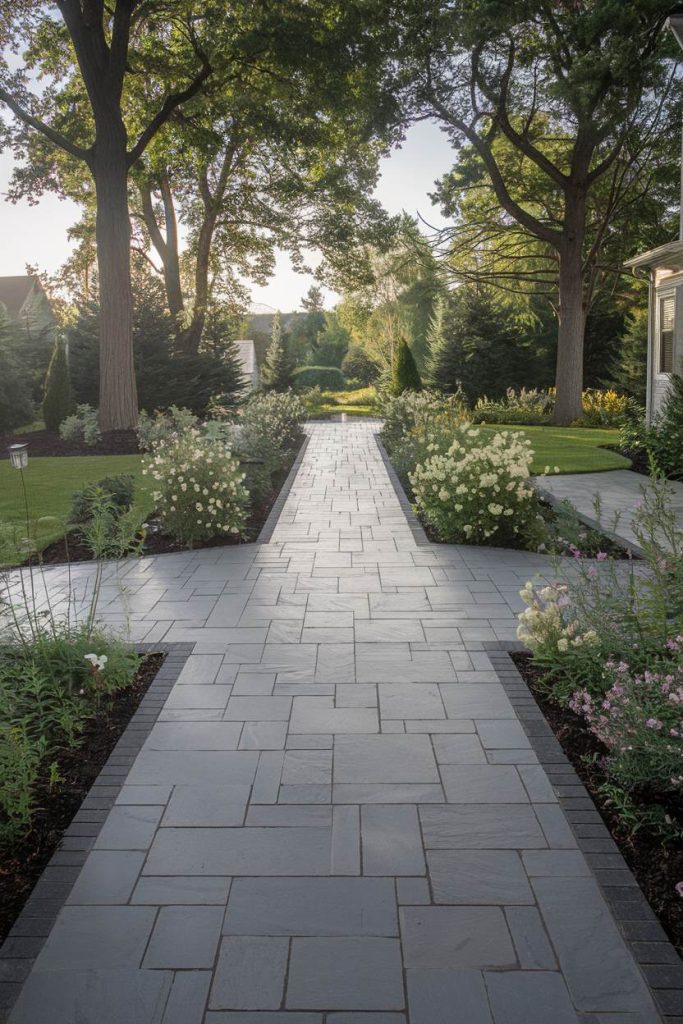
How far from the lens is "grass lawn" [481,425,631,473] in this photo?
39.0 ft

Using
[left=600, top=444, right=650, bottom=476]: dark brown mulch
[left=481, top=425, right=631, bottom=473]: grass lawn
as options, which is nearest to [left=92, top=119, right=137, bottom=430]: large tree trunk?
[left=481, top=425, right=631, bottom=473]: grass lawn

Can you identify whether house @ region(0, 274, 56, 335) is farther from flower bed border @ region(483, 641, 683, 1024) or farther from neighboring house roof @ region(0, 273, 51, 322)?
flower bed border @ region(483, 641, 683, 1024)

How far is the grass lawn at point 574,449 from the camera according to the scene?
11.9 m

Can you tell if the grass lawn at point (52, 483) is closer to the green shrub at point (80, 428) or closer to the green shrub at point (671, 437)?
the green shrub at point (80, 428)

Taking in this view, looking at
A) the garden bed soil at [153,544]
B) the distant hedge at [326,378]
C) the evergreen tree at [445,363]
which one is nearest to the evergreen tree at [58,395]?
the garden bed soil at [153,544]

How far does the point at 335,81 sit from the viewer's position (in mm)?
15555

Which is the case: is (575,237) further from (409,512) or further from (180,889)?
(180,889)

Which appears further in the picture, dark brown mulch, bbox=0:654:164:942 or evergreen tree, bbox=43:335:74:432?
evergreen tree, bbox=43:335:74:432

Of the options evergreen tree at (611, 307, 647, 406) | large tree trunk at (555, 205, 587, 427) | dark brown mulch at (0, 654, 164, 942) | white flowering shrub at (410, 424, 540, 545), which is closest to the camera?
dark brown mulch at (0, 654, 164, 942)

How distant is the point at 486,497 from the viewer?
7.09 metres

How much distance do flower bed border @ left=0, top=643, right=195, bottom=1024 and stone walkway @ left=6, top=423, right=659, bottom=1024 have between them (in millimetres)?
41

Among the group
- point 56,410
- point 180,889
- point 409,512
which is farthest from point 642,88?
point 180,889

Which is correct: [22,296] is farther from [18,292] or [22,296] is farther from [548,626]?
[548,626]

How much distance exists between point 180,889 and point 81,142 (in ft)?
61.2
